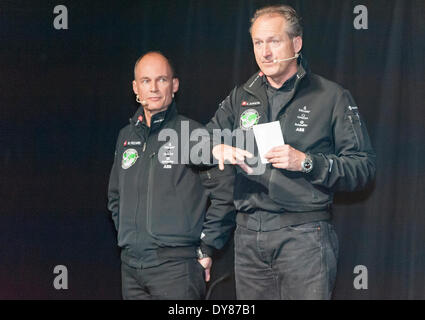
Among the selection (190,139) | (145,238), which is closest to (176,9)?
(190,139)

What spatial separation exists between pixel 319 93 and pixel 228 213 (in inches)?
31.4

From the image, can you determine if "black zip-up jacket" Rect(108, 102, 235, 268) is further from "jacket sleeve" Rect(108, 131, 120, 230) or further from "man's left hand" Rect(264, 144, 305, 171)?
"man's left hand" Rect(264, 144, 305, 171)

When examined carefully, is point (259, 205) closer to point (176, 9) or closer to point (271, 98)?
point (271, 98)

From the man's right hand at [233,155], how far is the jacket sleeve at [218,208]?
0.31m

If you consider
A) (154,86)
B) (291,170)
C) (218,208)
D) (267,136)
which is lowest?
(218,208)

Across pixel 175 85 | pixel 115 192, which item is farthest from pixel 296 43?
pixel 115 192

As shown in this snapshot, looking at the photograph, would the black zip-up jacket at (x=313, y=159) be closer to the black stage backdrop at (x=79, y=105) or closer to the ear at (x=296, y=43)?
the ear at (x=296, y=43)

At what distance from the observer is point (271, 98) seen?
298cm

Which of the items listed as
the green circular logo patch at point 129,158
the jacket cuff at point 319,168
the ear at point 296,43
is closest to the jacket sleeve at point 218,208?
the green circular logo patch at point 129,158

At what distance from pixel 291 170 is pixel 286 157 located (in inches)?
4.4

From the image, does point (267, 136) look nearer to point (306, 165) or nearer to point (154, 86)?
point (306, 165)

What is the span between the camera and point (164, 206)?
3123mm

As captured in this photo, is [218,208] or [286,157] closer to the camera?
[286,157]
